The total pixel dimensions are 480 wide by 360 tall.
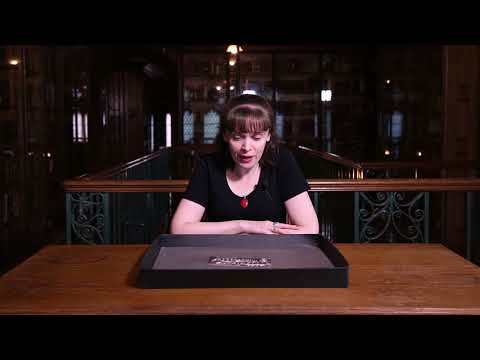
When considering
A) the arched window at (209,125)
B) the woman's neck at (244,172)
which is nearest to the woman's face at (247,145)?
the woman's neck at (244,172)

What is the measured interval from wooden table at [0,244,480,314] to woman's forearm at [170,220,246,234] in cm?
45

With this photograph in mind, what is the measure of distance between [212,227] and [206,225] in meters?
0.03

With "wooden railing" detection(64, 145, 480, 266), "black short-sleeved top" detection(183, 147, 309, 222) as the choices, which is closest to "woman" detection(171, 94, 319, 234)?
"black short-sleeved top" detection(183, 147, 309, 222)

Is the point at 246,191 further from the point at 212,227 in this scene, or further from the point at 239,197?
the point at 212,227

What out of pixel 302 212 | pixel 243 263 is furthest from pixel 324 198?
pixel 243 263

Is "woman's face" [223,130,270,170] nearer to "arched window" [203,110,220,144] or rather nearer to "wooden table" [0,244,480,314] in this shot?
"wooden table" [0,244,480,314]

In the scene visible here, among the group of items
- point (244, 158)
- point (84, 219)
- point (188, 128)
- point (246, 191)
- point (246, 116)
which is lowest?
point (84, 219)

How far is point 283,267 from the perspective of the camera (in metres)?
1.41

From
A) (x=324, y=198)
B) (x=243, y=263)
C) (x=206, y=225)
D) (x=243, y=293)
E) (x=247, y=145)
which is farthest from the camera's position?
(x=324, y=198)

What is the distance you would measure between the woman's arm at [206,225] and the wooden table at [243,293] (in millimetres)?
401

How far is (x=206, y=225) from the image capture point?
84.3 inches

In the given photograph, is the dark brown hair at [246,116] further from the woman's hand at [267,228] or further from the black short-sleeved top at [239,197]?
the woman's hand at [267,228]
